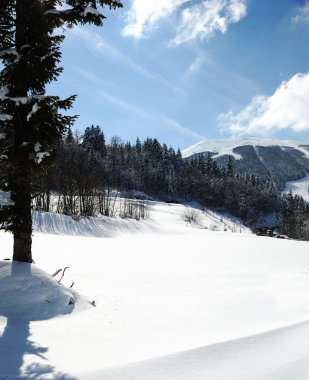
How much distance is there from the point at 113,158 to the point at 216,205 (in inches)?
1380

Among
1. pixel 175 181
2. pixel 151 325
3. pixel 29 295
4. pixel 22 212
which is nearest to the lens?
pixel 151 325

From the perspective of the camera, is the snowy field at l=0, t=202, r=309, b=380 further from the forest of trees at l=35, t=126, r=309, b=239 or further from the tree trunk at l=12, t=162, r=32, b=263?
the forest of trees at l=35, t=126, r=309, b=239

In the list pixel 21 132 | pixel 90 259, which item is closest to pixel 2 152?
pixel 21 132

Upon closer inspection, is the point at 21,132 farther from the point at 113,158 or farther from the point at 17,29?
the point at 113,158

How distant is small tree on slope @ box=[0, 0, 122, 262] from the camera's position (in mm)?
6234

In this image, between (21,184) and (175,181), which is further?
(175,181)

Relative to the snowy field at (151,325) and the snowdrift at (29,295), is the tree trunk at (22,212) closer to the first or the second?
the snowdrift at (29,295)

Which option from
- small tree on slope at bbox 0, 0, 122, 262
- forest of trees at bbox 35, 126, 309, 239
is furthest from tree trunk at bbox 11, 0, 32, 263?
forest of trees at bbox 35, 126, 309, 239

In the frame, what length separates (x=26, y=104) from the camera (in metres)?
6.28

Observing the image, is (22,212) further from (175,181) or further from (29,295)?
(175,181)

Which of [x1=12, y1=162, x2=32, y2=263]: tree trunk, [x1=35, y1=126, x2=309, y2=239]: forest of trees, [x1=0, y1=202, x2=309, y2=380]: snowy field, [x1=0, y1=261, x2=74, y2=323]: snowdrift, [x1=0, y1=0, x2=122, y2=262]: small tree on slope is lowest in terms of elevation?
[x1=0, y1=202, x2=309, y2=380]: snowy field

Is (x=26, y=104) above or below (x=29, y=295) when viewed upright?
above

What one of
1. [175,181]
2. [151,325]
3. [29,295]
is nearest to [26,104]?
[29,295]

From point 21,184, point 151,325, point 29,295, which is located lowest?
point 151,325
